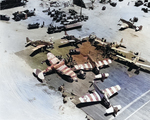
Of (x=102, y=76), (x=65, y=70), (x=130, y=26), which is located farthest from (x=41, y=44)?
(x=130, y=26)

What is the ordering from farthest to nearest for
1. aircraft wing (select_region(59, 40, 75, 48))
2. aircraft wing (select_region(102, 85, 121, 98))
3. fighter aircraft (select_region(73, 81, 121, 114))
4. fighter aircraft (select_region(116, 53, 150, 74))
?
aircraft wing (select_region(59, 40, 75, 48)) < fighter aircraft (select_region(116, 53, 150, 74)) < aircraft wing (select_region(102, 85, 121, 98)) < fighter aircraft (select_region(73, 81, 121, 114))

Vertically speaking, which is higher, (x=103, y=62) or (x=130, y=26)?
(x=130, y=26)

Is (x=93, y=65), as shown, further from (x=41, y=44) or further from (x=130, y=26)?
(x=130, y=26)

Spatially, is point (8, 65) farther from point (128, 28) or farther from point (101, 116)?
point (128, 28)

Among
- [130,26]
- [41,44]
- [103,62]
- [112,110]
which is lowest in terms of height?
[112,110]

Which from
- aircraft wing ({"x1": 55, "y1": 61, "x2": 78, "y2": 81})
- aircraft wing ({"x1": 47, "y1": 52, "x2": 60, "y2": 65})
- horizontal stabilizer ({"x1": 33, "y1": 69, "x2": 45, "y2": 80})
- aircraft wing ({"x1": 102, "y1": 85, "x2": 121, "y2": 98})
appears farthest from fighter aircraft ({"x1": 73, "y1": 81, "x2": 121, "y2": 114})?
aircraft wing ({"x1": 47, "y1": 52, "x2": 60, "y2": 65})

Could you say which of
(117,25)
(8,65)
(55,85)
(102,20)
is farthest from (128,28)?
(8,65)

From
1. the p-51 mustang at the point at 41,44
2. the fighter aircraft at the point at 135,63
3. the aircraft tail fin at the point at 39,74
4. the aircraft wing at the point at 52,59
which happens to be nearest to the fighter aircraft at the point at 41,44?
the p-51 mustang at the point at 41,44

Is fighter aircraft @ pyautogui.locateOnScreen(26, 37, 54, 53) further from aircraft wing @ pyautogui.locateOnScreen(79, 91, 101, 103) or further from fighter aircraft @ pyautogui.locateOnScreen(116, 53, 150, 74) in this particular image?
aircraft wing @ pyautogui.locateOnScreen(79, 91, 101, 103)
